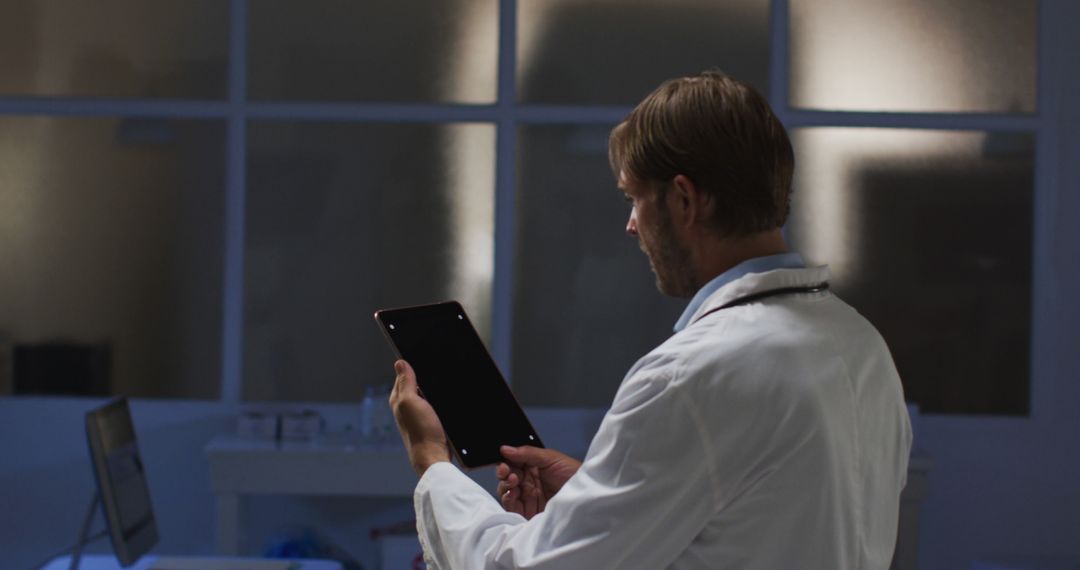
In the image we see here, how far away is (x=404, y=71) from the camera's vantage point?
14.6 ft

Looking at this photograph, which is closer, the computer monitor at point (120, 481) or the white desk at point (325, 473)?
the computer monitor at point (120, 481)

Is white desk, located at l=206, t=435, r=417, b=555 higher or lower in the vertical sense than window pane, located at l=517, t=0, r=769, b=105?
lower

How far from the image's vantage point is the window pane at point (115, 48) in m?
4.44

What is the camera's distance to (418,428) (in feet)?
5.56

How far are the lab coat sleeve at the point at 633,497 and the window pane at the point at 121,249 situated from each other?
3.29 m

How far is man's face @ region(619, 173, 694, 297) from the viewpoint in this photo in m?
1.42

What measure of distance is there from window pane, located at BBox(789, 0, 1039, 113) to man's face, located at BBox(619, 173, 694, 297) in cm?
314

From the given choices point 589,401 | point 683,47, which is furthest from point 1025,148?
point 589,401

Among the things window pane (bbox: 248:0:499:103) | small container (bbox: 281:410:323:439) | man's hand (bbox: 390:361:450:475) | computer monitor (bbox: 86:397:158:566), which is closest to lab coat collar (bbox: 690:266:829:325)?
man's hand (bbox: 390:361:450:475)

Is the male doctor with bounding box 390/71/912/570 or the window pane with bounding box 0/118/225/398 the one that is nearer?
the male doctor with bounding box 390/71/912/570

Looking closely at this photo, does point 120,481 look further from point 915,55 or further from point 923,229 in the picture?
point 915,55

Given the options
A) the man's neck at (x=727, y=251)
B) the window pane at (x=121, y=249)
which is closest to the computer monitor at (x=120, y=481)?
the window pane at (x=121, y=249)

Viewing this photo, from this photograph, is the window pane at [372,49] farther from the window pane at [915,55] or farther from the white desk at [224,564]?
the white desk at [224,564]

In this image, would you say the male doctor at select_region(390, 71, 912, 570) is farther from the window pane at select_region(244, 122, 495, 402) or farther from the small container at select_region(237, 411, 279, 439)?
the window pane at select_region(244, 122, 495, 402)
